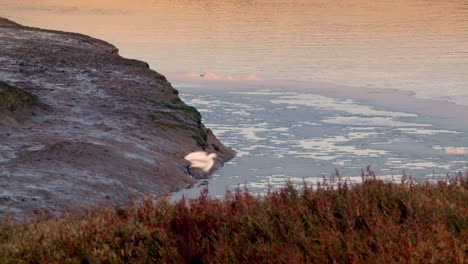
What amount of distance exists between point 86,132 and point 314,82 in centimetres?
1085

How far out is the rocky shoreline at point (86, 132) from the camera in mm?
12539

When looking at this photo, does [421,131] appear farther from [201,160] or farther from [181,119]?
[201,160]

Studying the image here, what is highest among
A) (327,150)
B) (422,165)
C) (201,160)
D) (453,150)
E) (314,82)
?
(314,82)

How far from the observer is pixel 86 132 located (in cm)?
1523

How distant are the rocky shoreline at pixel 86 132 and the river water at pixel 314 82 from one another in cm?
94

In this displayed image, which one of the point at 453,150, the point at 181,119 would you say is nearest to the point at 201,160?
the point at 181,119

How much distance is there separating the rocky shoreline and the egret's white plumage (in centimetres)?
12

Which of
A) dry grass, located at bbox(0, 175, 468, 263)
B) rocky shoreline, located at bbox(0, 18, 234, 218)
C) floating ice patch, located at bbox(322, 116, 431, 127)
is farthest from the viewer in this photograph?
floating ice patch, located at bbox(322, 116, 431, 127)

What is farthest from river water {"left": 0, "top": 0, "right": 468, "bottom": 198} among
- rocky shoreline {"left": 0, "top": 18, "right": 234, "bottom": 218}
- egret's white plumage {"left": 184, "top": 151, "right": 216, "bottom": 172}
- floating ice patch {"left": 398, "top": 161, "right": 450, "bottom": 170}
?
rocky shoreline {"left": 0, "top": 18, "right": 234, "bottom": 218}

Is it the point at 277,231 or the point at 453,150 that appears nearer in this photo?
the point at 277,231

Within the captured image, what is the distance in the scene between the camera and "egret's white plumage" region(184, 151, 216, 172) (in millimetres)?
A: 15453

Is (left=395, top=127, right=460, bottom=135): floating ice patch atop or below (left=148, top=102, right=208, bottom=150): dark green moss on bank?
atop

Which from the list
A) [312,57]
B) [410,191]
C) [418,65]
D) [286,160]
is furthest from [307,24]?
[410,191]

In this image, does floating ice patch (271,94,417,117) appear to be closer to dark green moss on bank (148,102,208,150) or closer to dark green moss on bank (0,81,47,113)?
dark green moss on bank (148,102,208,150)
